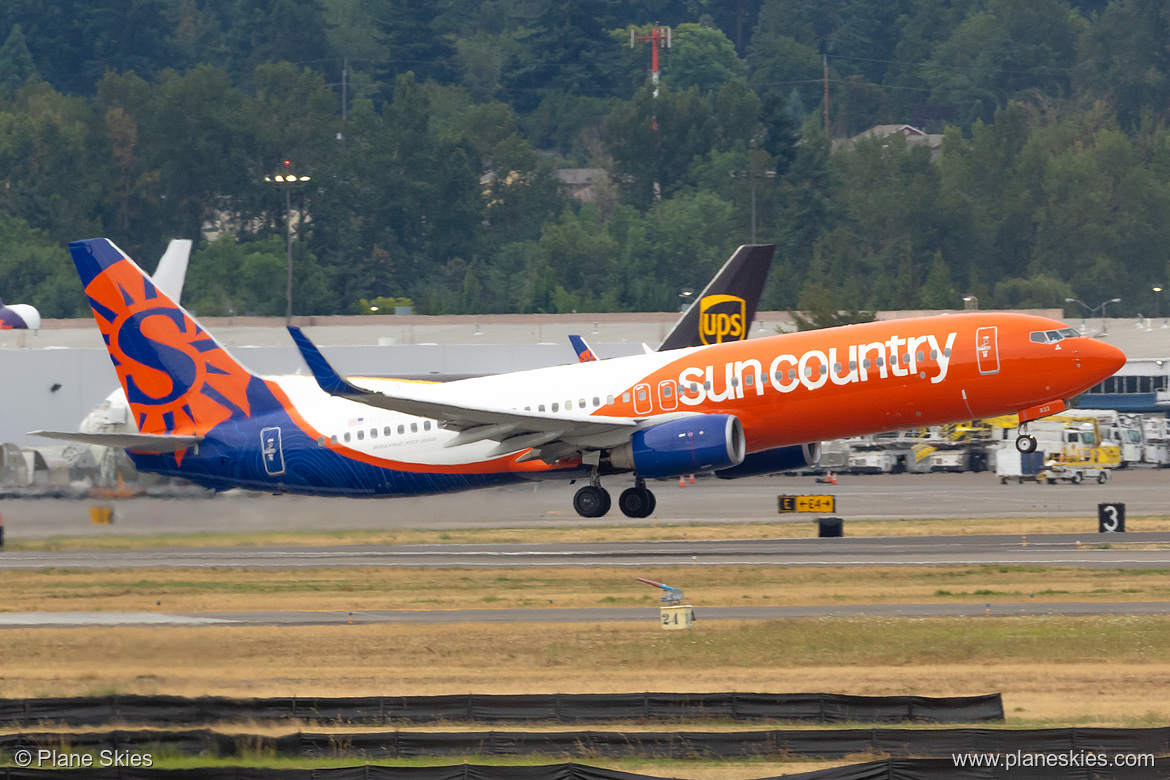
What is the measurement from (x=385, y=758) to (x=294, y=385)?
26.1 metres

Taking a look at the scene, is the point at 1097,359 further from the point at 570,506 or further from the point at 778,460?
the point at 570,506

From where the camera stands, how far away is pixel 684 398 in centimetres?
4297

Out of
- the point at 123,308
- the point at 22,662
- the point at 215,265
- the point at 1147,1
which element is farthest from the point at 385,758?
the point at 1147,1

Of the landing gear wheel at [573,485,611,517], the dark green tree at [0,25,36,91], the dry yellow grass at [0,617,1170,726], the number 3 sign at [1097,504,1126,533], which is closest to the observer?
the dry yellow grass at [0,617,1170,726]

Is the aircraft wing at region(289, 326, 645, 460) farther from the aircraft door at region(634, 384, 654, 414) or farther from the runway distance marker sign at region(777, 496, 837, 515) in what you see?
the runway distance marker sign at region(777, 496, 837, 515)

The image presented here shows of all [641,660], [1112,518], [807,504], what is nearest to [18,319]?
[807,504]

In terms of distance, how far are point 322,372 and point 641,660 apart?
1473cm

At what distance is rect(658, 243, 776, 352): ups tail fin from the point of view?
58.3 m

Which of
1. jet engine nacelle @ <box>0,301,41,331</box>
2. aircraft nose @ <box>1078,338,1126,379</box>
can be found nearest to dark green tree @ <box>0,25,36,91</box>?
jet engine nacelle @ <box>0,301,41,331</box>

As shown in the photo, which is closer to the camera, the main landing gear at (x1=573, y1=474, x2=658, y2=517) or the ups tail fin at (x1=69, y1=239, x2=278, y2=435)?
the main landing gear at (x1=573, y1=474, x2=658, y2=517)

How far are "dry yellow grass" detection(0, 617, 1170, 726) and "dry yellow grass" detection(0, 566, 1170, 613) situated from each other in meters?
3.32

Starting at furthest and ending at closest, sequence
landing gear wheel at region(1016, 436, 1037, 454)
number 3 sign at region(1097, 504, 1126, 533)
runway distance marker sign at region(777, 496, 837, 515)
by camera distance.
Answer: runway distance marker sign at region(777, 496, 837, 515), number 3 sign at region(1097, 504, 1126, 533), landing gear wheel at region(1016, 436, 1037, 454)

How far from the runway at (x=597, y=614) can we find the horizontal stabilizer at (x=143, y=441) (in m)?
7.76

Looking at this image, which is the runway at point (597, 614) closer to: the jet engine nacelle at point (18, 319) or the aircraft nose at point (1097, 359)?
the aircraft nose at point (1097, 359)
